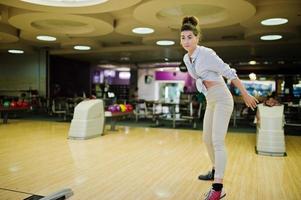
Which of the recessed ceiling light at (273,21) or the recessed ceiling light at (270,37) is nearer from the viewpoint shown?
the recessed ceiling light at (273,21)

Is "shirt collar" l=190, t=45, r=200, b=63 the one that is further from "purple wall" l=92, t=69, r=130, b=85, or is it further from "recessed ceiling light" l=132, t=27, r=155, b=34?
"purple wall" l=92, t=69, r=130, b=85

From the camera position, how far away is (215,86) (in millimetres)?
2336

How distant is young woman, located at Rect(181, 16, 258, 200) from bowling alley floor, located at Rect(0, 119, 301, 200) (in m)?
0.46

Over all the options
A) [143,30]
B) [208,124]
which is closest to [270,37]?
[143,30]

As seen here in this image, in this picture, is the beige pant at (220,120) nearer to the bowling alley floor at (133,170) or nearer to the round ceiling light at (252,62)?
the bowling alley floor at (133,170)

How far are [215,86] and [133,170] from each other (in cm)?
171

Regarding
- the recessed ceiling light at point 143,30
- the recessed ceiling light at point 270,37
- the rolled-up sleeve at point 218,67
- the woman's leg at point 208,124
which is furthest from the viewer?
the recessed ceiling light at point 270,37

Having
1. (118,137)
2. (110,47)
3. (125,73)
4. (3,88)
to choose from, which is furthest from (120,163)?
(125,73)

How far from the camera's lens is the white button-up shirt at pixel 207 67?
2.22 metres

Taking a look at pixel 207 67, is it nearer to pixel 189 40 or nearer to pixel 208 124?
pixel 189 40

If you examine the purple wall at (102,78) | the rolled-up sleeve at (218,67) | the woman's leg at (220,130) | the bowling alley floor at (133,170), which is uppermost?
the purple wall at (102,78)

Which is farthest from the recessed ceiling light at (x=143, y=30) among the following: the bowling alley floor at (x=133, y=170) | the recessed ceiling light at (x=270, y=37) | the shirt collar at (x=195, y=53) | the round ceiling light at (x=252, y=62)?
the round ceiling light at (x=252, y=62)

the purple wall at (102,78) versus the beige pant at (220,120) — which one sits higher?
the purple wall at (102,78)

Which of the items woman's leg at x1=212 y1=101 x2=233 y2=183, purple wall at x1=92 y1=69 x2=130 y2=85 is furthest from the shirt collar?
purple wall at x1=92 y1=69 x2=130 y2=85
